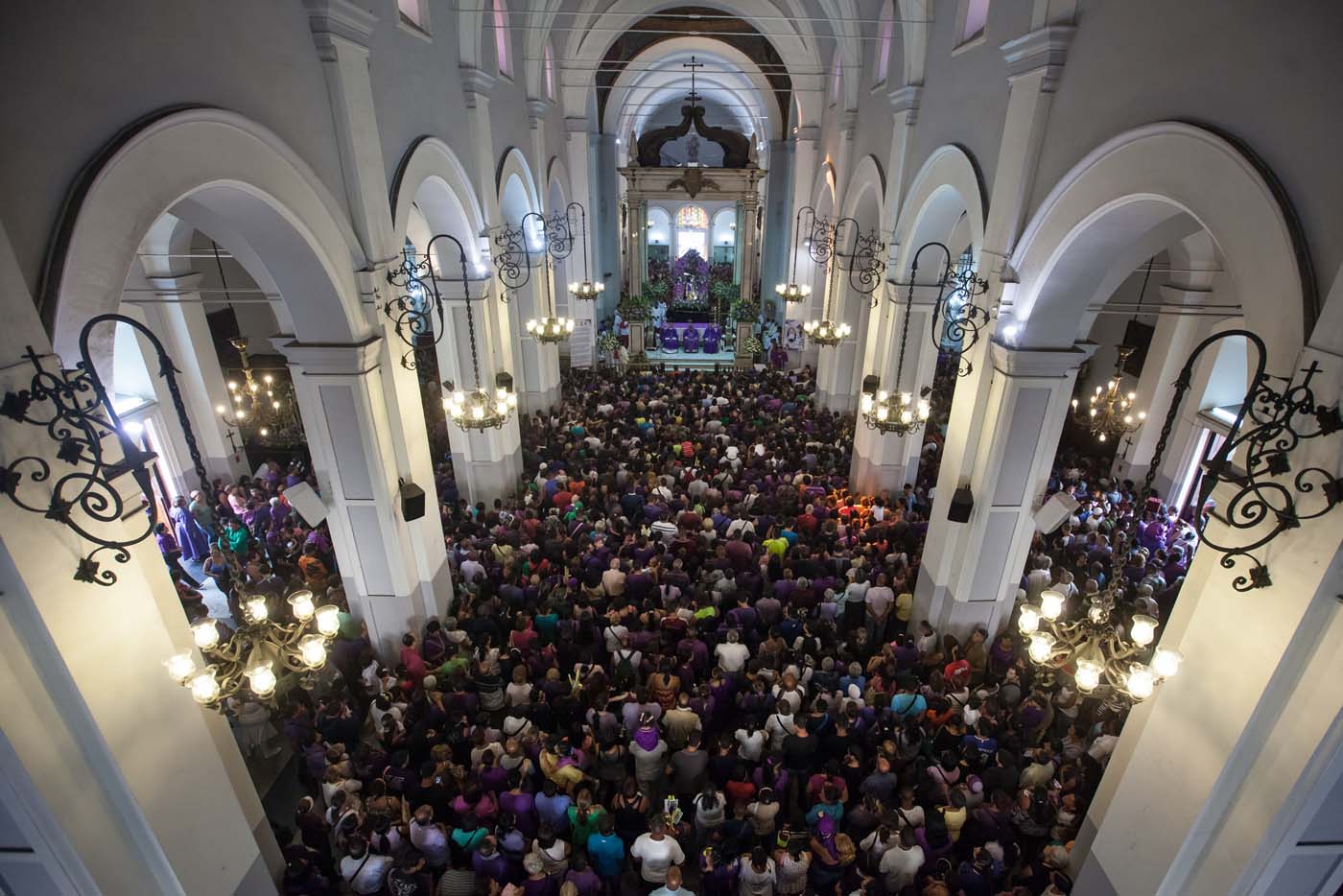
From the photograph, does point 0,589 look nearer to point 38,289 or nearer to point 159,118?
point 38,289

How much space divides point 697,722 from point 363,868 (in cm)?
280

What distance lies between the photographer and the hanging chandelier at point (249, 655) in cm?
399

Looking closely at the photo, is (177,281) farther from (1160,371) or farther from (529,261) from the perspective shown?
(1160,371)

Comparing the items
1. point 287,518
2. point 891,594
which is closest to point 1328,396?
Result: point 891,594

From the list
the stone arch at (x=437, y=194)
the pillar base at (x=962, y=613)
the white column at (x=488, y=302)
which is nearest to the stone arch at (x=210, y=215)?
the stone arch at (x=437, y=194)

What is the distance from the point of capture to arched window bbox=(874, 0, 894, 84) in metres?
10.4

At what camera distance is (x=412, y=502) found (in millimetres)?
7293


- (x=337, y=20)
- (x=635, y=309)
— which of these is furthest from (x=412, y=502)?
(x=635, y=309)

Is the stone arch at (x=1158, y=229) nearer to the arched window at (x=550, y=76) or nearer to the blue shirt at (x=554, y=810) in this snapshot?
the blue shirt at (x=554, y=810)

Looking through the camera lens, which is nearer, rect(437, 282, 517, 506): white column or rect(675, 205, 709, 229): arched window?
rect(437, 282, 517, 506): white column

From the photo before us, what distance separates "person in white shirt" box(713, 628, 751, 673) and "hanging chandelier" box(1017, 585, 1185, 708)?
9.37 ft

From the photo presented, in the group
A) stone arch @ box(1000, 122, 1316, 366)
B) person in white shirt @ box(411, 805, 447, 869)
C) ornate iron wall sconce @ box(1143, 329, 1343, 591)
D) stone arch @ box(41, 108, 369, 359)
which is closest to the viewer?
ornate iron wall sconce @ box(1143, 329, 1343, 591)

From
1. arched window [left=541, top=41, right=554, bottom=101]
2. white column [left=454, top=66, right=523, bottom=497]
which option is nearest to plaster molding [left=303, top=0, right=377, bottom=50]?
white column [left=454, top=66, right=523, bottom=497]

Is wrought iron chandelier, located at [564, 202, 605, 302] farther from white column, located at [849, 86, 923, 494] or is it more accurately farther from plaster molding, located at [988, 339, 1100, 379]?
plaster molding, located at [988, 339, 1100, 379]
